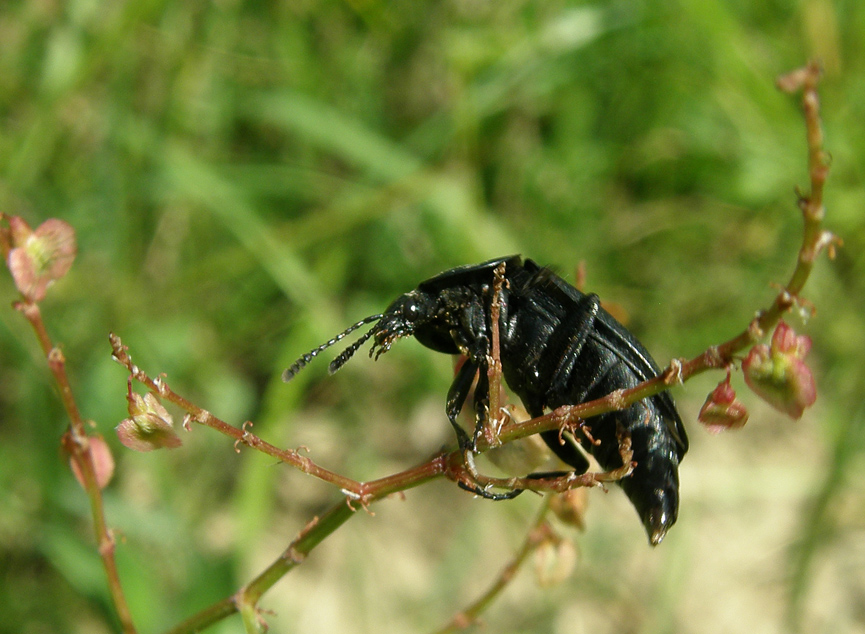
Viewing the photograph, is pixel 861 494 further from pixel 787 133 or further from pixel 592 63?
pixel 592 63

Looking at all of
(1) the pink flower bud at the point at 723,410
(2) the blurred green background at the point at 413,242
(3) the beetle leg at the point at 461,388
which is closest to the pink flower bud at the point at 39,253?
(3) the beetle leg at the point at 461,388

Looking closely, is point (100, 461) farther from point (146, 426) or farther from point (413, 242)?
point (413, 242)

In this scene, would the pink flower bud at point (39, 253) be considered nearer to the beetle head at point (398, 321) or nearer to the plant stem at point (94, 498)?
the plant stem at point (94, 498)

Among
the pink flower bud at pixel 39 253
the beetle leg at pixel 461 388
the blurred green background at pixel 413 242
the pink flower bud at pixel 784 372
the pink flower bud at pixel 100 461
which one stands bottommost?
the pink flower bud at pixel 784 372

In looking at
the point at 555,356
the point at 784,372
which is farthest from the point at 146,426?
the point at 784,372

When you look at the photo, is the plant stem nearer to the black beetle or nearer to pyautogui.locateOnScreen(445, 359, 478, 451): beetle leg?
the black beetle
